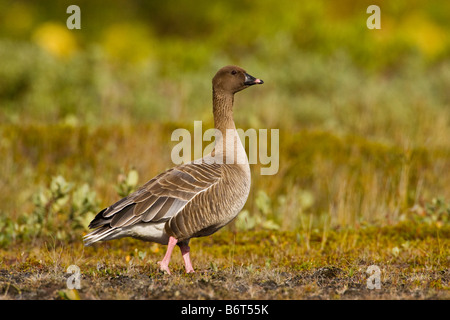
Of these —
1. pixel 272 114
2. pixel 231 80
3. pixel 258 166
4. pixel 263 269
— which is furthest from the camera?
pixel 272 114

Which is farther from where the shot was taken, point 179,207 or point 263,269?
point 179,207

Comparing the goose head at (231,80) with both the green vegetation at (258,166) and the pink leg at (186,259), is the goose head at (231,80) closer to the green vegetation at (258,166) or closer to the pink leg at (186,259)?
the green vegetation at (258,166)

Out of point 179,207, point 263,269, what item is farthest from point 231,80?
point 263,269

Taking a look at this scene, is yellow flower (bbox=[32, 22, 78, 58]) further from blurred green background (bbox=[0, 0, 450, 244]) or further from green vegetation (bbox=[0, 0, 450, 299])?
green vegetation (bbox=[0, 0, 450, 299])

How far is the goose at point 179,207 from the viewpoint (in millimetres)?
6570

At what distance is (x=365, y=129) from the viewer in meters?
17.3

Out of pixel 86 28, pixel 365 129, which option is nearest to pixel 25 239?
pixel 365 129

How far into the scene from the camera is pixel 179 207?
6.75 meters

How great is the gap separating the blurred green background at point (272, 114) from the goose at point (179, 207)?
10.2 feet

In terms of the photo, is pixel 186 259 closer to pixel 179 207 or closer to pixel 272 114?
pixel 179 207

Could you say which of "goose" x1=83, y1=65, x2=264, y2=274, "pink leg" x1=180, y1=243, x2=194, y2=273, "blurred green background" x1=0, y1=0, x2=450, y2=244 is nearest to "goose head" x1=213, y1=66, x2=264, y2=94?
"goose" x1=83, y1=65, x2=264, y2=274

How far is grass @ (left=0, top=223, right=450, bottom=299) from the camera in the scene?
17.7 feet

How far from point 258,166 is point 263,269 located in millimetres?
6499

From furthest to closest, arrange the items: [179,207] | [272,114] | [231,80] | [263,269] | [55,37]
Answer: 1. [55,37]
2. [272,114]
3. [231,80]
4. [179,207]
5. [263,269]
